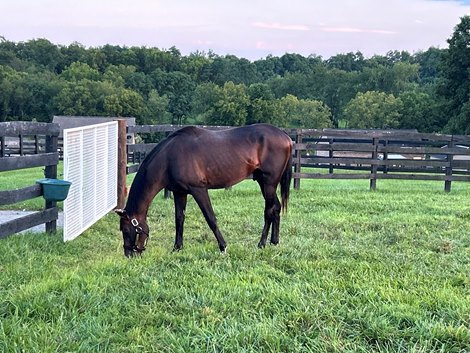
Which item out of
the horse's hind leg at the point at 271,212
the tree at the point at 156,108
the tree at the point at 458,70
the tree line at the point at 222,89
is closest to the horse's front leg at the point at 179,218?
the horse's hind leg at the point at 271,212

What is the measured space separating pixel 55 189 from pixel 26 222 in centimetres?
46

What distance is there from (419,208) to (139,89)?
207 feet

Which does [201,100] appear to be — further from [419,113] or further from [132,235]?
[132,235]

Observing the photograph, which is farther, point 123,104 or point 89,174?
point 123,104

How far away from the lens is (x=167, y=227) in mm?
6809

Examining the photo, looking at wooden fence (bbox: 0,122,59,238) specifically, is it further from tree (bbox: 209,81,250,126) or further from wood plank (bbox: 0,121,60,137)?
tree (bbox: 209,81,250,126)

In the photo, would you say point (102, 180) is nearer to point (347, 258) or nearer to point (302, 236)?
point (302, 236)

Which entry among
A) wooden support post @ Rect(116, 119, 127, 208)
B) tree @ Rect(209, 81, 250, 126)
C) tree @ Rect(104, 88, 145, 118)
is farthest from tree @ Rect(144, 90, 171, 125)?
wooden support post @ Rect(116, 119, 127, 208)

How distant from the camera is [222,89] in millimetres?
63062

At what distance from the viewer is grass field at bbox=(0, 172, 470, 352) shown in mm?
2795

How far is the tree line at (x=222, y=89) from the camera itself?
46.7 meters

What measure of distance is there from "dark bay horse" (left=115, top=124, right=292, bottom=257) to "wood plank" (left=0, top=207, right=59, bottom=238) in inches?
42.9

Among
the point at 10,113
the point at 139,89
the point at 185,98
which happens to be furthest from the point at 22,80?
Result: the point at 185,98

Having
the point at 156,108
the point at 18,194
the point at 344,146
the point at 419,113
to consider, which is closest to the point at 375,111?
the point at 419,113
